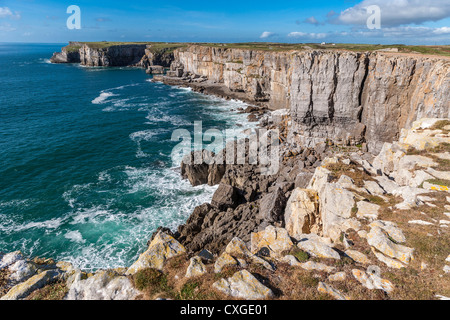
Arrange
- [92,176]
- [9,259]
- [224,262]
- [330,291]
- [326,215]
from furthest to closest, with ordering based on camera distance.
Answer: [92,176], [326,215], [9,259], [224,262], [330,291]

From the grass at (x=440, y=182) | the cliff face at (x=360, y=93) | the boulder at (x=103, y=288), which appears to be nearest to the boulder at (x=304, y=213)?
the grass at (x=440, y=182)

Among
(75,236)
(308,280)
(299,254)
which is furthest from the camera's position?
(75,236)

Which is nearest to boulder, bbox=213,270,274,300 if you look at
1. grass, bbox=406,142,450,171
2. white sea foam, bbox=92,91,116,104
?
grass, bbox=406,142,450,171

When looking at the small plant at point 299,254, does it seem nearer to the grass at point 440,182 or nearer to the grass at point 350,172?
the grass at point 350,172

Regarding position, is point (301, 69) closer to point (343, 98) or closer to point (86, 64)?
point (343, 98)

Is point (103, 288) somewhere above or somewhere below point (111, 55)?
below

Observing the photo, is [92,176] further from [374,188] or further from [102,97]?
[102,97]

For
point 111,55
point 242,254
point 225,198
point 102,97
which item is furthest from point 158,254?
point 111,55

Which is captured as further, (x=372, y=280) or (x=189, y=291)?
(x=372, y=280)
